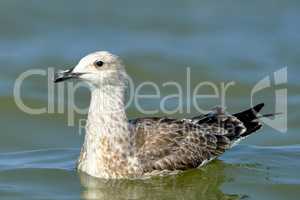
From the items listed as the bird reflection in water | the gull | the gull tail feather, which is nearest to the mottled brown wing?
the gull

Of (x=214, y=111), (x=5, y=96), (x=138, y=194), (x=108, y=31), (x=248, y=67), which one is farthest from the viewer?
(x=108, y=31)

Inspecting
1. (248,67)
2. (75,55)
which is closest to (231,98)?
(248,67)

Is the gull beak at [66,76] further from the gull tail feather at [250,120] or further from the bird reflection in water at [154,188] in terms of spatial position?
the gull tail feather at [250,120]

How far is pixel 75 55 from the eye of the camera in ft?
49.5

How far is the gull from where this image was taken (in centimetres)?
1028

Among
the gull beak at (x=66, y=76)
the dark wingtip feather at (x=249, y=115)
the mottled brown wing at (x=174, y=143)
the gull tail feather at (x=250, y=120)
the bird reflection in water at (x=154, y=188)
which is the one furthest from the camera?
the dark wingtip feather at (x=249, y=115)

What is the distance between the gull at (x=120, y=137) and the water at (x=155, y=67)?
0.58 ft

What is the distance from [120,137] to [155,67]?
442cm

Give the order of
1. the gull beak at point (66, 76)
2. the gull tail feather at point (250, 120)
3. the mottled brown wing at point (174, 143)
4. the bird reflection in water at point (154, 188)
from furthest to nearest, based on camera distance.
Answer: the gull tail feather at point (250, 120) → the mottled brown wing at point (174, 143) → the bird reflection in water at point (154, 188) → the gull beak at point (66, 76)

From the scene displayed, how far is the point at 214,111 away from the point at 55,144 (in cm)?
217

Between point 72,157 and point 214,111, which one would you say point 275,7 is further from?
point 72,157

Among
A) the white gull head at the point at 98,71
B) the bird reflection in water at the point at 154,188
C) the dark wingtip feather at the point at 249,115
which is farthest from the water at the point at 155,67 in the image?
the white gull head at the point at 98,71

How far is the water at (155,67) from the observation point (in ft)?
35.2

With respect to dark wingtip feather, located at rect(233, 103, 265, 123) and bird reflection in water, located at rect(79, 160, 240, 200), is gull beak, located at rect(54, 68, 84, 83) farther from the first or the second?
dark wingtip feather, located at rect(233, 103, 265, 123)
